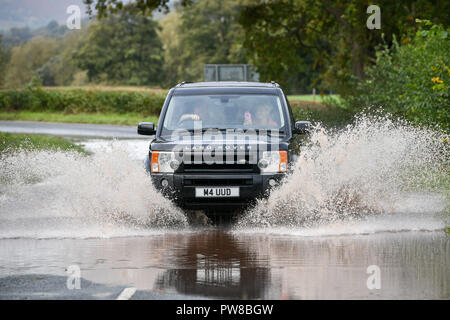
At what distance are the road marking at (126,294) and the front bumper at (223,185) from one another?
13.8 feet

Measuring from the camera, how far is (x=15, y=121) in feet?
168

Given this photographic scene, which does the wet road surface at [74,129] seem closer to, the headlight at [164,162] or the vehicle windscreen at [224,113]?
the vehicle windscreen at [224,113]

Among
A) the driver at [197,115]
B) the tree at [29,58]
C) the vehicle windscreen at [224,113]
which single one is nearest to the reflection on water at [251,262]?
the vehicle windscreen at [224,113]

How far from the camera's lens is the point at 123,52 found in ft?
338

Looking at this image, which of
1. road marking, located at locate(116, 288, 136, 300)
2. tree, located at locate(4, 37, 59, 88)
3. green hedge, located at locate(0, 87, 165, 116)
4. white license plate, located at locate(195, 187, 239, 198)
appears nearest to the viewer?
road marking, located at locate(116, 288, 136, 300)

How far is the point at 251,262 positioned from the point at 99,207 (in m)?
4.19

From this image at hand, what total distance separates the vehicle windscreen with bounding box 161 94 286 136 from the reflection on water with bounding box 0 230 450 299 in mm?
1833

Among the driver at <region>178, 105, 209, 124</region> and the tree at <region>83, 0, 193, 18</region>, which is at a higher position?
the tree at <region>83, 0, 193, 18</region>

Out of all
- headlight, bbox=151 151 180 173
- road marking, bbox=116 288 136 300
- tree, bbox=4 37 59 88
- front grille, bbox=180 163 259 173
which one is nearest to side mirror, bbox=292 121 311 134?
front grille, bbox=180 163 259 173

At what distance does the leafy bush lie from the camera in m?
17.9

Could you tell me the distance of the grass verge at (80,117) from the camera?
164 ft

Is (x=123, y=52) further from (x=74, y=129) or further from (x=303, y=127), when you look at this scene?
(x=303, y=127)

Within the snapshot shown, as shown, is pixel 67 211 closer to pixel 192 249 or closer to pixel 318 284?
pixel 192 249

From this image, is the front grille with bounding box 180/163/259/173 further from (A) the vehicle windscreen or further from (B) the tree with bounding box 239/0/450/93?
(B) the tree with bounding box 239/0/450/93
